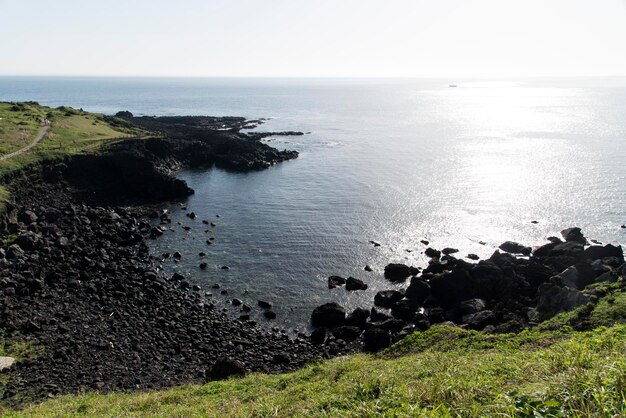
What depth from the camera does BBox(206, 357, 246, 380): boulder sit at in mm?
26875

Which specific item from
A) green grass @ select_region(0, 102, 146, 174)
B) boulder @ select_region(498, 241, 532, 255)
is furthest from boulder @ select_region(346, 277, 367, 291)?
green grass @ select_region(0, 102, 146, 174)

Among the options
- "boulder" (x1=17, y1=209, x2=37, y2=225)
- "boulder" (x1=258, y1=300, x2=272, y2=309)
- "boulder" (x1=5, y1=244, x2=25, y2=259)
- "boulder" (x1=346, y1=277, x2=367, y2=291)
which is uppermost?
"boulder" (x1=17, y1=209, x2=37, y2=225)

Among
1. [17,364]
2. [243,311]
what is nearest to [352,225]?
[243,311]

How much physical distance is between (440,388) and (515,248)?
42.0m

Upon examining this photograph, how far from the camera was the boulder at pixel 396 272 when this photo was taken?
43.5m

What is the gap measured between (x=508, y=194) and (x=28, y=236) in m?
67.0

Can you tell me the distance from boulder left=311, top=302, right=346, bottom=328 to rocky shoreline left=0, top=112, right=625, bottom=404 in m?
0.09

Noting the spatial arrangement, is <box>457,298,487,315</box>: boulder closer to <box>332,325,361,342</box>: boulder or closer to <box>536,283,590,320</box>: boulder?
<box>536,283,590,320</box>: boulder

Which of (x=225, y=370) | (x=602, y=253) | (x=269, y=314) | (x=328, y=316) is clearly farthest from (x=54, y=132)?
(x=602, y=253)

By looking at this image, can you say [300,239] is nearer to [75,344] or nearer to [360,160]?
[75,344]

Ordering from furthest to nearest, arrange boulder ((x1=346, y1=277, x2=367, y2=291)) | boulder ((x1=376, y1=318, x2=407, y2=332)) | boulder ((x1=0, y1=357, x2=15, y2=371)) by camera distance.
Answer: boulder ((x1=346, y1=277, x2=367, y2=291)) → boulder ((x1=376, y1=318, x2=407, y2=332)) → boulder ((x1=0, y1=357, x2=15, y2=371))

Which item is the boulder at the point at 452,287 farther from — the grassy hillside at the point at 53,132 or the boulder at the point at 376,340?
the grassy hillside at the point at 53,132

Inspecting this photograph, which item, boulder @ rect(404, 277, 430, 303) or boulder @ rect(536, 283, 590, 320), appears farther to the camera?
boulder @ rect(404, 277, 430, 303)

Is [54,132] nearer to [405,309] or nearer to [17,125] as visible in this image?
[17,125]
